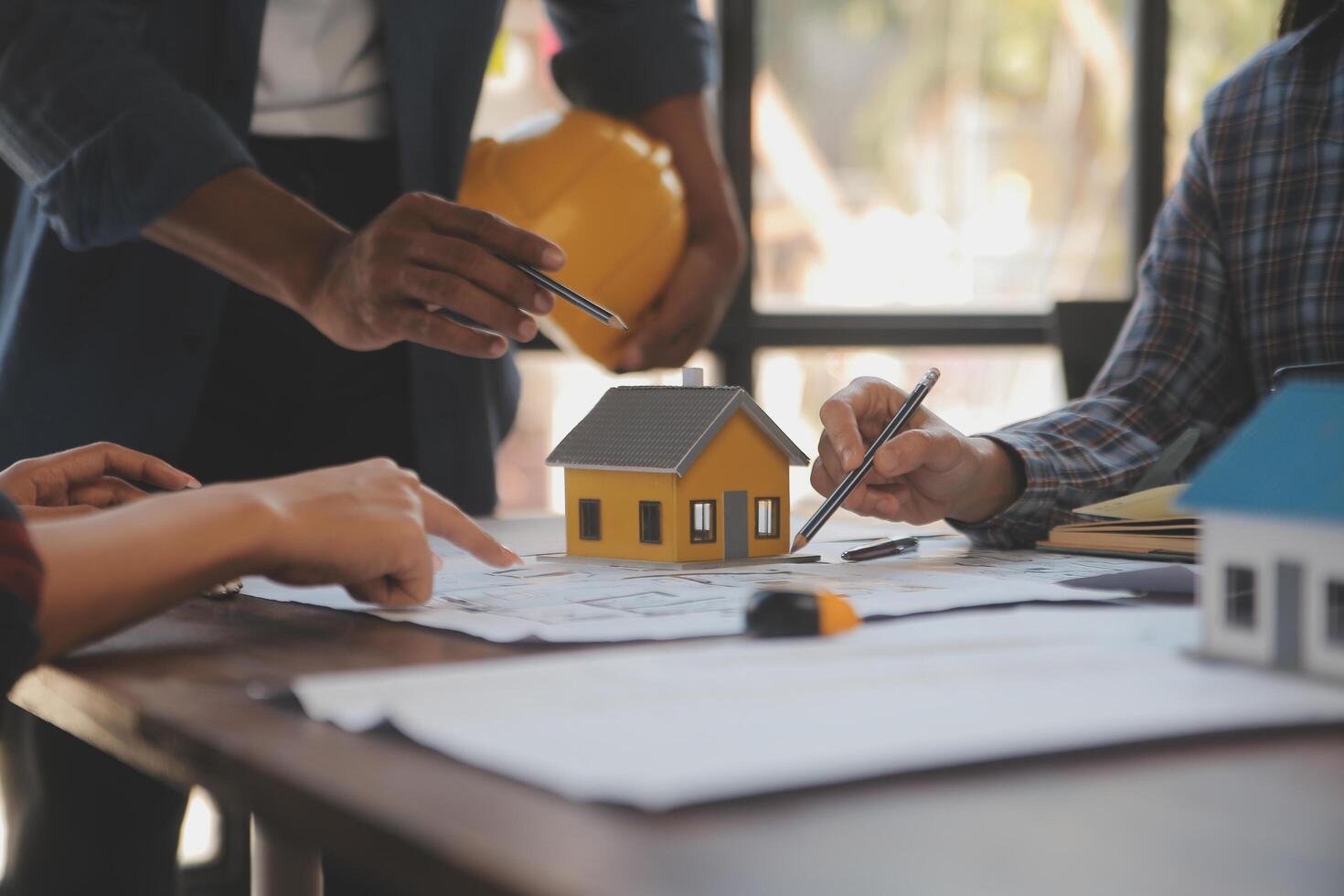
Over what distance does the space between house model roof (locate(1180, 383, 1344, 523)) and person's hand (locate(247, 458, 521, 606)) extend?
400 mm

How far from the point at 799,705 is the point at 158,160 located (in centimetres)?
94

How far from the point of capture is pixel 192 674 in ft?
2.01

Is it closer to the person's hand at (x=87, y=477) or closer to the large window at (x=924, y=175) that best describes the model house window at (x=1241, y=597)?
the person's hand at (x=87, y=477)

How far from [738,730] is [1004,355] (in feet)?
9.71

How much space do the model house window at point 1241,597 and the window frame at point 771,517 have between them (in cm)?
46

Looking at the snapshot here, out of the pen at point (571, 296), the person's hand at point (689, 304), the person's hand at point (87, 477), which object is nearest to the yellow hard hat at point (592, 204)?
the person's hand at point (689, 304)

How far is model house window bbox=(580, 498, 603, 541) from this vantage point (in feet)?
3.46

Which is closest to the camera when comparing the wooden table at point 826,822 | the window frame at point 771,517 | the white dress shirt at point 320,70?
the wooden table at point 826,822

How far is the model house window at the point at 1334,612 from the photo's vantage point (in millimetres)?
543

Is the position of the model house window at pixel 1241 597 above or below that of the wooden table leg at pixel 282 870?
above

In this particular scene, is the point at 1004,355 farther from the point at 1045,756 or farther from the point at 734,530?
the point at 1045,756

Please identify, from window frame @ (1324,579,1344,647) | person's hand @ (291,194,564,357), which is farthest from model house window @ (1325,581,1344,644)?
person's hand @ (291,194,564,357)

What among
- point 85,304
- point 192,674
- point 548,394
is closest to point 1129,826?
point 192,674

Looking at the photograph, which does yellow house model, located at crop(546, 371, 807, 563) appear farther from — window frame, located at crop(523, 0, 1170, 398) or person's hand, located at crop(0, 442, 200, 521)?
window frame, located at crop(523, 0, 1170, 398)
